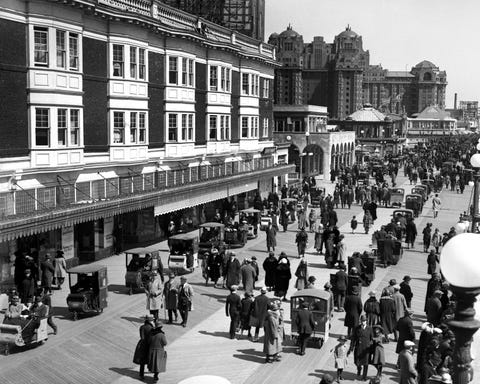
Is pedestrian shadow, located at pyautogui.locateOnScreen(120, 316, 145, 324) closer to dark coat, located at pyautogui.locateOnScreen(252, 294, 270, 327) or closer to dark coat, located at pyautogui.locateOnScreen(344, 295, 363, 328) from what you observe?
dark coat, located at pyautogui.locateOnScreen(252, 294, 270, 327)

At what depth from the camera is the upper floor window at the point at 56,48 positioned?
24953 millimetres

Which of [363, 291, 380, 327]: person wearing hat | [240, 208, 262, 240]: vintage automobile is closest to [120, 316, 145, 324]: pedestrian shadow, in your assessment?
[363, 291, 380, 327]: person wearing hat

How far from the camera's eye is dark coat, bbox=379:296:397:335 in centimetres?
1802

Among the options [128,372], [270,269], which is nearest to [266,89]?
[270,269]

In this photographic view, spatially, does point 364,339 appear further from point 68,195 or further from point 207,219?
point 207,219

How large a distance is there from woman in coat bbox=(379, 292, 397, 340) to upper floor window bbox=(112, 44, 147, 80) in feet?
55.2

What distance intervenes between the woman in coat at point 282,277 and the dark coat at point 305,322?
4611mm

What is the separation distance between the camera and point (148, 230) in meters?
33.7

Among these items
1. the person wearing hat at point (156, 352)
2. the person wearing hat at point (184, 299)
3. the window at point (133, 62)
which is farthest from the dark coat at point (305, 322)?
the window at point (133, 62)

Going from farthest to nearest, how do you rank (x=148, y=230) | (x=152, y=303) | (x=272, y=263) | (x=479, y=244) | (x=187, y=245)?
(x=148, y=230)
(x=187, y=245)
(x=272, y=263)
(x=152, y=303)
(x=479, y=244)

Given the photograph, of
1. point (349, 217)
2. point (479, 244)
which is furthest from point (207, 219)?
point (479, 244)

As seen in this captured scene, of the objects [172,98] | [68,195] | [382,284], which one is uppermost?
[172,98]

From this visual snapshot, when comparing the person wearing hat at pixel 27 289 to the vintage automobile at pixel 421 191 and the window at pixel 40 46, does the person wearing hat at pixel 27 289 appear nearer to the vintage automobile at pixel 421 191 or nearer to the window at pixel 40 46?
the window at pixel 40 46

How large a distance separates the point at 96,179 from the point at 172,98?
352 inches
